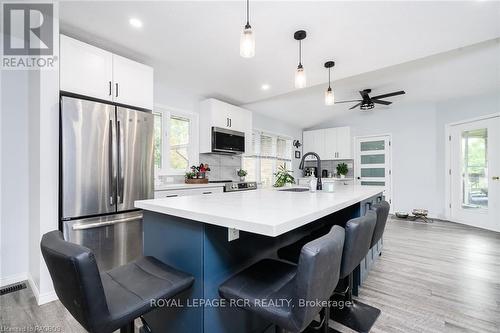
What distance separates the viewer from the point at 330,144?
6.53 metres

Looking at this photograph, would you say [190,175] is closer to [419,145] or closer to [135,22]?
[135,22]

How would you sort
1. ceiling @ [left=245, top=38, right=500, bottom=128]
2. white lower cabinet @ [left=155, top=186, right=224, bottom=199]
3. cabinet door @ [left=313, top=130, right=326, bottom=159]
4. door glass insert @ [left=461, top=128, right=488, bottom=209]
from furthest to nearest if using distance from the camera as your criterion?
1. cabinet door @ [left=313, top=130, right=326, bottom=159]
2. door glass insert @ [left=461, top=128, right=488, bottom=209]
3. ceiling @ [left=245, top=38, right=500, bottom=128]
4. white lower cabinet @ [left=155, top=186, right=224, bottom=199]

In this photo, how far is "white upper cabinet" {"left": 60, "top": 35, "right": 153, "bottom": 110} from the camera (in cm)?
213

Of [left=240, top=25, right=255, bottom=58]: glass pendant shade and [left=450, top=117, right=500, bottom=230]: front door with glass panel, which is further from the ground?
[left=240, top=25, right=255, bottom=58]: glass pendant shade

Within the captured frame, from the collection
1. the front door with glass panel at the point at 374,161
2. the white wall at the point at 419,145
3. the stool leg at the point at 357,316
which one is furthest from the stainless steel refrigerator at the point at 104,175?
the white wall at the point at 419,145

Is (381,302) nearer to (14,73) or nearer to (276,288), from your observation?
(276,288)

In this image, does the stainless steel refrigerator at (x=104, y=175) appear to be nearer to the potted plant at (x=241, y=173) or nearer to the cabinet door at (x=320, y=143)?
the potted plant at (x=241, y=173)

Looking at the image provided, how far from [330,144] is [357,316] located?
5.28 metres

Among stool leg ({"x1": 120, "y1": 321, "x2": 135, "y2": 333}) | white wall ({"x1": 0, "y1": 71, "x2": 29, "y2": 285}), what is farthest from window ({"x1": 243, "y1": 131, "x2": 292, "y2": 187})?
stool leg ({"x1": 120, "y1": 321, "x2": 135, "y2": 333})

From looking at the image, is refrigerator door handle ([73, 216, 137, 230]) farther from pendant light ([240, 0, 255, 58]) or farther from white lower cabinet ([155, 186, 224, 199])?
pendant light ([240, 0, 255, 58])

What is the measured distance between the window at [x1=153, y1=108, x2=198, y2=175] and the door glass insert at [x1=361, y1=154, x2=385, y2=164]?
4580 millimetres

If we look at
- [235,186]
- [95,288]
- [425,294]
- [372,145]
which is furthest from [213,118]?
[372,145]

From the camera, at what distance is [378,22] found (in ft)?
7.47

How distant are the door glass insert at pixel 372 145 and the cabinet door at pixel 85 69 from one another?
595 cm
